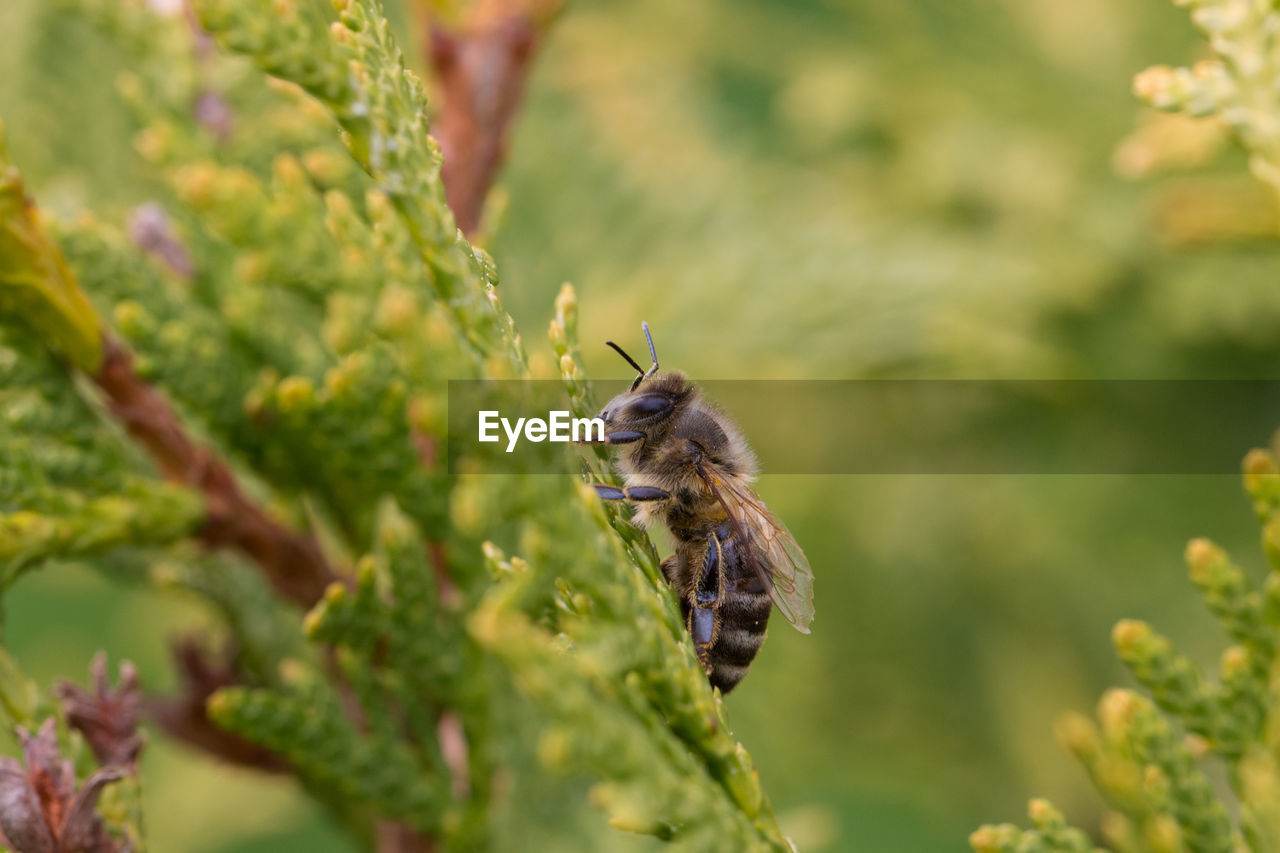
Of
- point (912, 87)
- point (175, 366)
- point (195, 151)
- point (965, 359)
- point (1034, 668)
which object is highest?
point (912, 87)

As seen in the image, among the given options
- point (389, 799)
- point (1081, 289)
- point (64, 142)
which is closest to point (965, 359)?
point (1081, 289)

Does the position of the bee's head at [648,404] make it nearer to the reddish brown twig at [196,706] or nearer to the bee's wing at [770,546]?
the bee's wing at [770,546]

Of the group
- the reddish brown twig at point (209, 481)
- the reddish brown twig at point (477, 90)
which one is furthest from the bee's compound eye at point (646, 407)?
the reddish brown twig at point (209, 481)

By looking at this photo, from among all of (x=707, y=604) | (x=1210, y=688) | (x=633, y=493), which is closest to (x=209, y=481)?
(x=633, y=493)

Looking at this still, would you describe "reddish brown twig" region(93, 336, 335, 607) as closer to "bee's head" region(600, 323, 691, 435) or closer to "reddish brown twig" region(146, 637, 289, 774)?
"reddish brown twig" region(146, 637, 289, 774)

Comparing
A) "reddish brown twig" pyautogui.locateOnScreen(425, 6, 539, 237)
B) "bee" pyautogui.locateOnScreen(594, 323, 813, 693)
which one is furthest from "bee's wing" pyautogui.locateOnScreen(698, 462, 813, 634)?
"reddish brown twig" pyautogui.locateOnScreen(425, 6, 539, 237)

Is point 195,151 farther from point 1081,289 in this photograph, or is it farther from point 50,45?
point 1081,289
